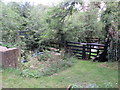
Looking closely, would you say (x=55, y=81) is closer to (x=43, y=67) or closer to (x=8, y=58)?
(x=43, y=67)

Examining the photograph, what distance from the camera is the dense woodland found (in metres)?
4.41

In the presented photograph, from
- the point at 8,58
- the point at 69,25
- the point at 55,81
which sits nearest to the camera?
the point at 55,81

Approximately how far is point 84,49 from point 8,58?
341 cm

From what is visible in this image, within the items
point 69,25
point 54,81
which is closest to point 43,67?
point 54,81

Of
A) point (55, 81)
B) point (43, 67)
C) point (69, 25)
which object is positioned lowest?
point (55, 81)

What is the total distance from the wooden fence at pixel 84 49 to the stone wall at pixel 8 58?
9.07 feet

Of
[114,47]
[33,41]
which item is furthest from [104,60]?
[33,41]

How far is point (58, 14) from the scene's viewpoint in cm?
438

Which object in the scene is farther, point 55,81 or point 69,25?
point 69,25

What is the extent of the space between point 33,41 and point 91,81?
4.23 m

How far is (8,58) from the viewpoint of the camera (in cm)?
372

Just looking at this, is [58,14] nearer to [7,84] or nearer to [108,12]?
[108,12]

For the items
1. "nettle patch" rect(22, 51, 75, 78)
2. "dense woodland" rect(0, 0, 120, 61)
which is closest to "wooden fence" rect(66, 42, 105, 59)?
"dense woodland" rect(0, 0, 120, 61)

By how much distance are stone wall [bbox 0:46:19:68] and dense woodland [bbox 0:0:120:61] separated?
1.66m
